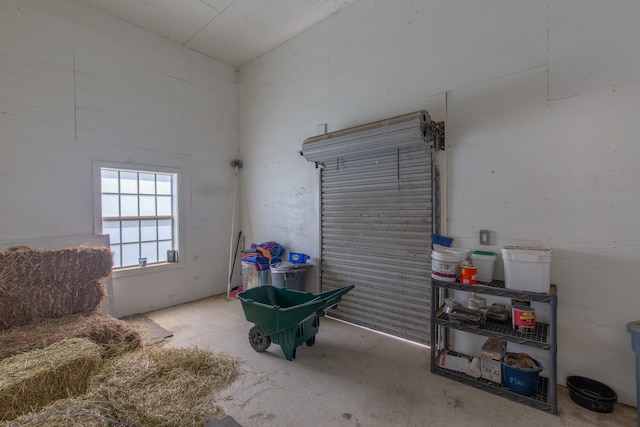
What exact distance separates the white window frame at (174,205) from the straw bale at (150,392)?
5.00 ft

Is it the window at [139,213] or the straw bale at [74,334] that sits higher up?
the window at [139,213]

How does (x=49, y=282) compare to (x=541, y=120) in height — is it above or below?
below

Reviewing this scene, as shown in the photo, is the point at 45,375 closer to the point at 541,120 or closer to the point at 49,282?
the point at 49,282

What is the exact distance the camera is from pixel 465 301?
270cm

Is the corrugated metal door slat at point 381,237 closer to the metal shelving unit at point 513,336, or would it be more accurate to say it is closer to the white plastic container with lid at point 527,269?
the metal shelving unit at point 513,336

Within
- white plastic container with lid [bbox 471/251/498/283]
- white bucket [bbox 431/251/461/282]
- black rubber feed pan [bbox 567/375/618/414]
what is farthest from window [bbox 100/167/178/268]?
black rubber feed pan [bbox 567/375/618/414]

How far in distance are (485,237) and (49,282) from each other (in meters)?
4.19

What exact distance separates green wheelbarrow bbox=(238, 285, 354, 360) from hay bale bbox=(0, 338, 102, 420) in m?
1.24

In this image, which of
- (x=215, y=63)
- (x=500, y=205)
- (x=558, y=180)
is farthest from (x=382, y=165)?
(x=215, y=63)

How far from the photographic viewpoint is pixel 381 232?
3.32 m

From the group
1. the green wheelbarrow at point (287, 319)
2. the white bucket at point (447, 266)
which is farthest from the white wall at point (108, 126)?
the white bucket at point (447, 266)

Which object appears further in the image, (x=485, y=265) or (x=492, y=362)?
(x=485, y=265)

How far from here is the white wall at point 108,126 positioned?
308cm

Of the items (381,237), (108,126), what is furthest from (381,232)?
(108,126)
